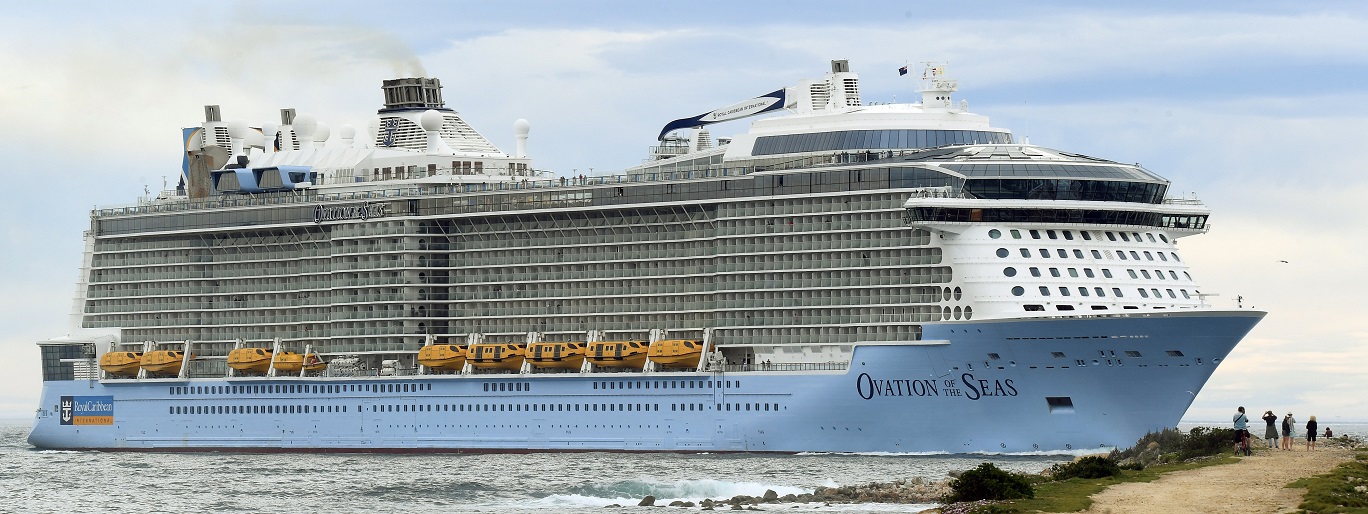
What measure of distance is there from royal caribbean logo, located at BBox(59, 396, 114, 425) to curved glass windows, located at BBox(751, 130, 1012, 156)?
3363 centimetres

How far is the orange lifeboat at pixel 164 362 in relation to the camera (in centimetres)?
8644

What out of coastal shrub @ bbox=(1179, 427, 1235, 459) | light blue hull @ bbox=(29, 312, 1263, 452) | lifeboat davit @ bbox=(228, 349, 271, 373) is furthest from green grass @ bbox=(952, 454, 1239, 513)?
lifeboat davit @ bbox=(228, 349, 271, 373)

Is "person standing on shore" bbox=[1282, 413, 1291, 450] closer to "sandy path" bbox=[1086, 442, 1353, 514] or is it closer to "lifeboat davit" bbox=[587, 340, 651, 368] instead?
"sandy path" bbox=[1086, 442, 1353, 514]

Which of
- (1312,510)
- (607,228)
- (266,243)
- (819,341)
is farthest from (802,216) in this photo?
(1312,510)

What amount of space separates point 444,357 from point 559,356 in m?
5.52

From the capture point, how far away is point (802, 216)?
232ft

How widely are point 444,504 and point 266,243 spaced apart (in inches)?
1304

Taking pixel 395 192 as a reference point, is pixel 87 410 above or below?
below

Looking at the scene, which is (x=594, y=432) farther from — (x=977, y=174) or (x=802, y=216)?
(x=977, y=174)

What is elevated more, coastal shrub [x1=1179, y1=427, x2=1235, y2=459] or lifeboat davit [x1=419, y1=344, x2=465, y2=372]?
lifeboat davit [x1=419, y1=344, x2=465, y2=372]

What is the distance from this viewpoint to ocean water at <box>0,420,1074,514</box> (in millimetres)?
56062

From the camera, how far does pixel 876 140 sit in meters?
71.6

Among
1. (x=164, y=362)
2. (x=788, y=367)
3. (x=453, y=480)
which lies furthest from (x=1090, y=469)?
(x=164, y=362)

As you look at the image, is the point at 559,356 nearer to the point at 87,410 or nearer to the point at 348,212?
the point at 348,212
